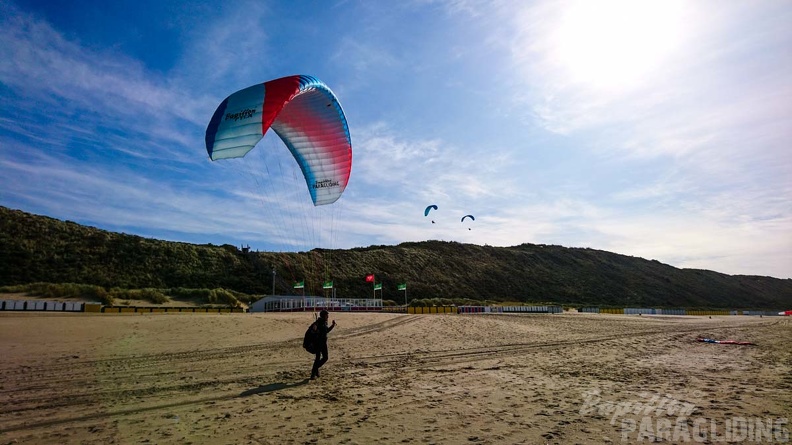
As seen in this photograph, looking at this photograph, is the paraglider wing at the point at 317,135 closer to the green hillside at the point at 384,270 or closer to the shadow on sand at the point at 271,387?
the shadow on sand at the point at 271,387

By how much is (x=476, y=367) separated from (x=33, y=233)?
166ft

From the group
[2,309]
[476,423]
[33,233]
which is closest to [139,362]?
[476,423]

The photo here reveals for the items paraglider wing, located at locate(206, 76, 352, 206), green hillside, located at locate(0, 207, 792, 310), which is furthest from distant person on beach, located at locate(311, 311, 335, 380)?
green hillside, located at locate(0, 207, 792, 310)

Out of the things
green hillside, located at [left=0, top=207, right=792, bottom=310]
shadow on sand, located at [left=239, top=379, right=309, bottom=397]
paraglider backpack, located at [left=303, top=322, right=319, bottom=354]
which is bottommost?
shadow on sand, located at [left=239, top=379, right=309, bottom=397]

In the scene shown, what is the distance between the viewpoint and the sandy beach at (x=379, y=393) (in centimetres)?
517

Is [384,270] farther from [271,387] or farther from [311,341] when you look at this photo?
[271,387]

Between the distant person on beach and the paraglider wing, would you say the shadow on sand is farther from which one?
the paraglider wing

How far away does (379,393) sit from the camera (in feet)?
23.9

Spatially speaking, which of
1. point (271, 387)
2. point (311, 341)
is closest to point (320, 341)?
point (311, 341)

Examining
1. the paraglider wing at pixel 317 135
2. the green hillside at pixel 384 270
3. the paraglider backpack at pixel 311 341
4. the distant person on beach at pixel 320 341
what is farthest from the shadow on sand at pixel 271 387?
the green hillside at pixel 384 270

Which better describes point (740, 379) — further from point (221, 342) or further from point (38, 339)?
point (38, 339)

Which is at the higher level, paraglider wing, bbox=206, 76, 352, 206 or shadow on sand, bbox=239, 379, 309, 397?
paraglider wing, bbox=206, 76, 352, 206

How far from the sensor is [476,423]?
5.53 m

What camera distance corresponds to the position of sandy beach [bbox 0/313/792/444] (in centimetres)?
517
